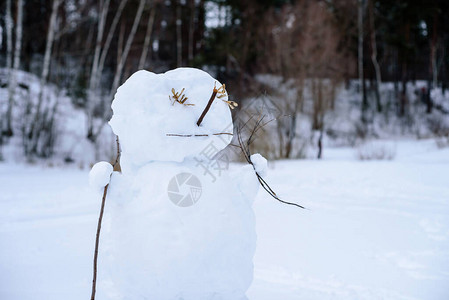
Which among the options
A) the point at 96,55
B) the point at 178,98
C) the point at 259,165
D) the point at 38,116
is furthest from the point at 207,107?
the point at 96,55

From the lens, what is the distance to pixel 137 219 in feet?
3.95

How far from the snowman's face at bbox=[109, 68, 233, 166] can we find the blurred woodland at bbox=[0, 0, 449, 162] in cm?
526

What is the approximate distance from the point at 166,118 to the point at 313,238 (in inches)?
76.8

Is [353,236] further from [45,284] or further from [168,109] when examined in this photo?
[45,284]

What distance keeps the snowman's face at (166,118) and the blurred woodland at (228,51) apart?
526 centimetres

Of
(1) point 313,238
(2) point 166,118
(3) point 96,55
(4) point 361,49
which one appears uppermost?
(4) point 361,49

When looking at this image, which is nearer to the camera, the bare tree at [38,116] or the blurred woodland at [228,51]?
the bare tree at [38,116]

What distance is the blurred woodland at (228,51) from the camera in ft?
24.4

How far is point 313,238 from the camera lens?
8.64 feet

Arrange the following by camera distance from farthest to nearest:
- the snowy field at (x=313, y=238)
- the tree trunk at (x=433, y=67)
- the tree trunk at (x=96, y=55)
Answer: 1. the tree trunk at (x=433, y=67)
2. the tree trunk at (x=96, y=55)
3. the snowy field at (x=313, y=238)

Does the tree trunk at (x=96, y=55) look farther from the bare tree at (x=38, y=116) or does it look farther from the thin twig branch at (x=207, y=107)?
the thin twig branch at (x=207, y=107)

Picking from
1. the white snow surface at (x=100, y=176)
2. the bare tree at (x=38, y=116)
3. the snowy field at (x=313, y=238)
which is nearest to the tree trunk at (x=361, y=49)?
the snowy field at (x=313, y=238)

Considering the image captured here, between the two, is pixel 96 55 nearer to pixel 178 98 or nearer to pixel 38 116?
pixel 38 116

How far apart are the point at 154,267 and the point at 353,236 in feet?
6.80
